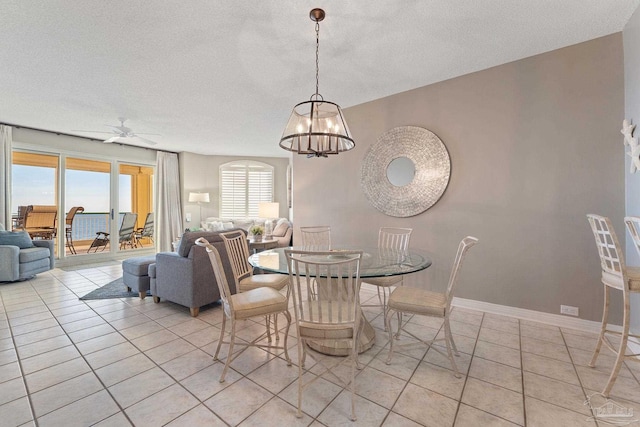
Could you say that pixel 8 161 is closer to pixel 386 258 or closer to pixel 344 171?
pixel 344 171

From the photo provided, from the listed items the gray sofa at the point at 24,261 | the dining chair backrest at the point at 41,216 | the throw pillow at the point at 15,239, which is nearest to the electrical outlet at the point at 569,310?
the gray sofa at the point at 24,261

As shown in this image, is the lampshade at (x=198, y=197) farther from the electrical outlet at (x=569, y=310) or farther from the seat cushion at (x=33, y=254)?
the electrical outlet at (x=569, y=310)

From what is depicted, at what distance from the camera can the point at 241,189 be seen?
7430mm

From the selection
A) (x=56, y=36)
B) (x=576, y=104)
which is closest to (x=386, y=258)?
(x=576, y=104)

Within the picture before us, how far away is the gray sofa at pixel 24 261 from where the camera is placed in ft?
12.9

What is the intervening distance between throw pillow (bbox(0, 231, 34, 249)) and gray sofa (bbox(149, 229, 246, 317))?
3.10 meters

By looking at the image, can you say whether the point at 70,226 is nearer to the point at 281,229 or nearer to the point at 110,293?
the point at 110,293

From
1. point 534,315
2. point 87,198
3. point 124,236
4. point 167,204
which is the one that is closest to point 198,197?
point 167,204

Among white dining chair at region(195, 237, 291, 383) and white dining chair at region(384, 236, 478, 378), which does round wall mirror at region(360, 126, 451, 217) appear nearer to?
white dining chair at region(384, 236, 478, 378)

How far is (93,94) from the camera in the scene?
3479 millimetres

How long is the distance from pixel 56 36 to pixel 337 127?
8.44ft

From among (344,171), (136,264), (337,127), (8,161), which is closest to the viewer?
(337,127)

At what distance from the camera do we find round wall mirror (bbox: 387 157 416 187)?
133 inches

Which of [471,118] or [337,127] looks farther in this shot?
[471,118]
